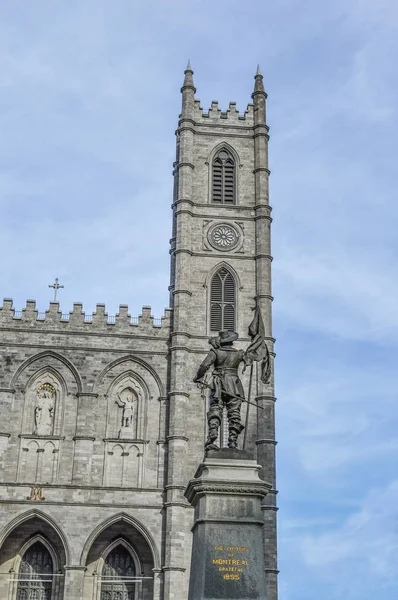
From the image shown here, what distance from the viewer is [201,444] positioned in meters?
36.4

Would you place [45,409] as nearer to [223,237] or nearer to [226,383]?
[223,237]

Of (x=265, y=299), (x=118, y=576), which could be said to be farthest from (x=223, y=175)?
(x=118, y=576)

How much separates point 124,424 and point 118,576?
5831mm

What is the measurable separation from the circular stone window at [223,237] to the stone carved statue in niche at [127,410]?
7.77 meters

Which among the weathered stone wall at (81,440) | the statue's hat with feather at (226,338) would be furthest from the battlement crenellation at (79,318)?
the statue's hat with feather at (226,338)

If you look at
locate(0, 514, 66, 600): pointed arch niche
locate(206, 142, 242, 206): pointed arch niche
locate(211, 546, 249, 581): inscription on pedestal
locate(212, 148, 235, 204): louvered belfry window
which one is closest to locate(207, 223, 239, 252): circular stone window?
locate(206, 142, 242, 206): pointed arch niche

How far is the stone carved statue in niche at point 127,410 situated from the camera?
3656 centimetres

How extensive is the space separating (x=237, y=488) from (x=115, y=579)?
78.3 feet

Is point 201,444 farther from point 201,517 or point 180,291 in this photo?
point 201,517

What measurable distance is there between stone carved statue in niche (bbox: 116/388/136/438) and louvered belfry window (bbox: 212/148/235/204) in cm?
1009

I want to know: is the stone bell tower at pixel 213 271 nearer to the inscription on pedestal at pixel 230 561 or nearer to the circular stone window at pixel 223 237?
the circular stone window at pixel 223 237

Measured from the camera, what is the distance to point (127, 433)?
36.5 metres

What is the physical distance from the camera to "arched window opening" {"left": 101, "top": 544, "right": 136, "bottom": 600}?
34.8 m

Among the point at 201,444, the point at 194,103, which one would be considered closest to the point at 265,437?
the point at 201,444
